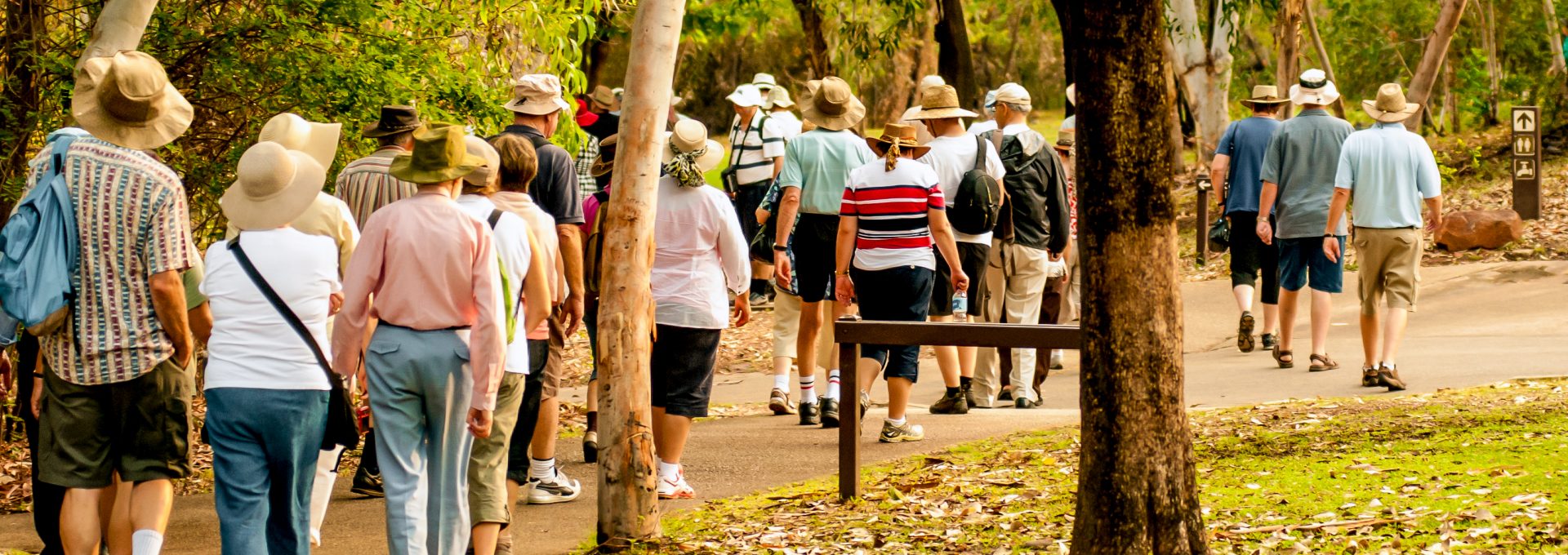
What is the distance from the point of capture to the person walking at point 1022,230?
1009cm

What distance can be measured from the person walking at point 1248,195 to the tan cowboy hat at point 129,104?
7.87m

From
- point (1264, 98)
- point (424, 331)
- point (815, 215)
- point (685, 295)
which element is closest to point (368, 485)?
point (685, 295)

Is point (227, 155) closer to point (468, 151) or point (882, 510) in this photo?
point (468, 151)

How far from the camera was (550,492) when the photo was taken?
7535mm

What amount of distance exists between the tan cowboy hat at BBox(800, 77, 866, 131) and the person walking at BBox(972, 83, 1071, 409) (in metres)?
0.96

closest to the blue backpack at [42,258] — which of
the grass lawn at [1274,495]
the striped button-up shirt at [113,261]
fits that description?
the striped button-up shirt at [113,261]

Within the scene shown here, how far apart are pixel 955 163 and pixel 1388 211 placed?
2754mm

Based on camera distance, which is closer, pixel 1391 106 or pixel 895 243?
pixel 895 243

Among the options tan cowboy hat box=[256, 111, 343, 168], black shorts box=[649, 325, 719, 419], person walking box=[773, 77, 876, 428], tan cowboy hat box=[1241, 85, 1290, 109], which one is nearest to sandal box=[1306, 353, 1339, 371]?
tan cowboy hat box=[1241, 85, 1290, 109]

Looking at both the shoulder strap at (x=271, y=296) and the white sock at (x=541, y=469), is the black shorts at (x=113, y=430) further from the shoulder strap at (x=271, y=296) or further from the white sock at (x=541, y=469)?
the white sock at (x=541, y=469)

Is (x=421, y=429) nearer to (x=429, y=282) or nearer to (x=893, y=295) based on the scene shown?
(x=429, y=282)

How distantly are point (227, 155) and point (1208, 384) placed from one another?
20.7ft

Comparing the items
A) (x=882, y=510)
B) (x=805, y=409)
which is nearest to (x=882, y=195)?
(x=805, y=409)

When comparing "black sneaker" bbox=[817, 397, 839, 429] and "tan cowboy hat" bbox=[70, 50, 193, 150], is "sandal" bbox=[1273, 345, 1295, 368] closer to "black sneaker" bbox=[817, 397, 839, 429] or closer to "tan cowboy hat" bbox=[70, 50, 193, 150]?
"black sneaker" bbox=[817, 397, 839, 429]
